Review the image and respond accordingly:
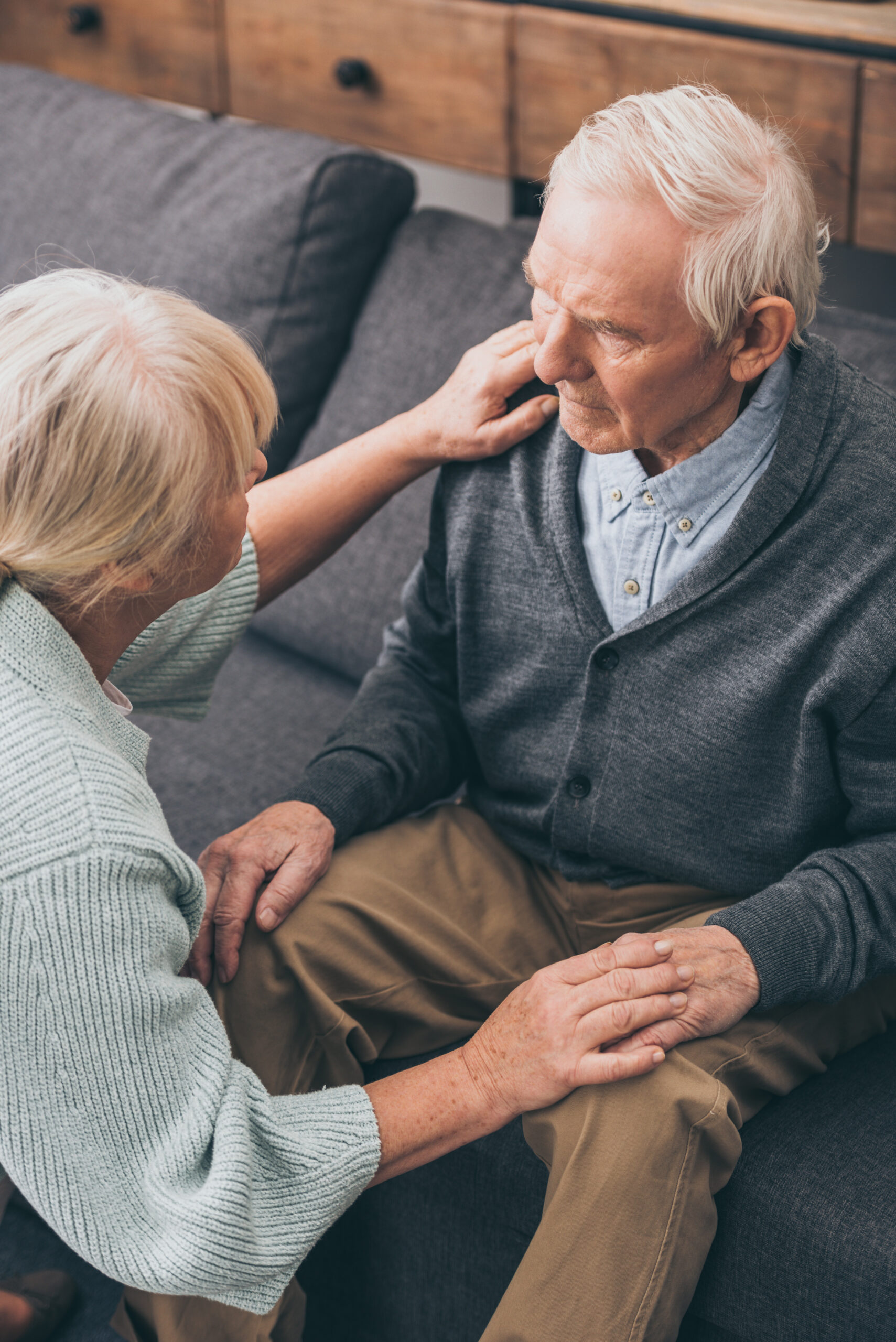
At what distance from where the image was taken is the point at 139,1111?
0.92m

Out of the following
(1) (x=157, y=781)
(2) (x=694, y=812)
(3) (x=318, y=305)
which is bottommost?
(1) (x=157, y=781)

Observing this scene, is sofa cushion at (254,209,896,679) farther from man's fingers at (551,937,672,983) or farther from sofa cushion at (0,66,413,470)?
man's fingers at (551,937,672,983)

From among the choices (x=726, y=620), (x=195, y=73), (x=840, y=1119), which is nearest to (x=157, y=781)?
(x=726, y=620)

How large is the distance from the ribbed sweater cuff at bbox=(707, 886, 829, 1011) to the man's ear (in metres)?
0.45

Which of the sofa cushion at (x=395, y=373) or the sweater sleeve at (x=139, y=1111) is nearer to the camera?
the sweater sleeve at (x=139, y=1111)

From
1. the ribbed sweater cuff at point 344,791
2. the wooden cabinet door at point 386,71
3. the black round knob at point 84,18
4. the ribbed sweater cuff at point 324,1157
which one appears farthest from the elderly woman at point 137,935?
the black round knob at point 84,18

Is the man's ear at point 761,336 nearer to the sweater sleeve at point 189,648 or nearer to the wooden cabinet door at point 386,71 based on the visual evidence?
the sweater sleeve at point 189,648

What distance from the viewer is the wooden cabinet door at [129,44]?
2.38 metres

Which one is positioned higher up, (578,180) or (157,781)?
(578,180)

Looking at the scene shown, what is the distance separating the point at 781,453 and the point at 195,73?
5.88 feet

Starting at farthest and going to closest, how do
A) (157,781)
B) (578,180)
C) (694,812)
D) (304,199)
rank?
(304,199)
(157,781)
(694,812)
(578,180)

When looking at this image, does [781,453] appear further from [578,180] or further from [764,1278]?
[764,1278]

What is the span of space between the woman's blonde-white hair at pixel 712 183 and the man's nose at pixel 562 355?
0.10 meters

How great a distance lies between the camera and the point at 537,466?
1.27 m
